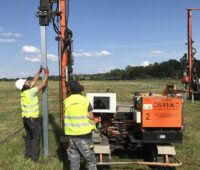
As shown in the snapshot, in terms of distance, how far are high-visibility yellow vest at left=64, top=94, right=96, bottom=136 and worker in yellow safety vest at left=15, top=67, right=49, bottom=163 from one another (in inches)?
87.5

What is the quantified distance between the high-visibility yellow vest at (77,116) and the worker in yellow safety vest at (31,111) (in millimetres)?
2222

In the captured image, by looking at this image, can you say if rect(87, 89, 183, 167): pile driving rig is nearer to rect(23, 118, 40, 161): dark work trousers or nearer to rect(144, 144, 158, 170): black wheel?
rect(144, 144, 158, 170): black wheel

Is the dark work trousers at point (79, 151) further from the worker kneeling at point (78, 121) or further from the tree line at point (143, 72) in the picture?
the tree line at point (143, 72)

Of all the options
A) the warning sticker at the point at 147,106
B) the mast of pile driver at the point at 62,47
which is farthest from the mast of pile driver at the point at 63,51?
the warning sticker at the point at 147,106

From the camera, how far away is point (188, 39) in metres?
31.1

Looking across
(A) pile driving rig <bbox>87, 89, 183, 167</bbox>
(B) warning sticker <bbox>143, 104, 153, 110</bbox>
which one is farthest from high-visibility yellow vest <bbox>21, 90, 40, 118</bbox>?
(B) warning sticker <bbox>143, 104, 153, 110</bbox>

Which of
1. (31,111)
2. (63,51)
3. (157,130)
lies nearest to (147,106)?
(157,130)

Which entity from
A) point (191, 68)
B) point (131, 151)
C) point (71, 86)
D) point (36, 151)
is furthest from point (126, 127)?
point (191, 68)

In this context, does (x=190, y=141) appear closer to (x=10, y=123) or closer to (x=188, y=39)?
(x=10, y=123)

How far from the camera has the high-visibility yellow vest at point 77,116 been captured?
26.8 feet

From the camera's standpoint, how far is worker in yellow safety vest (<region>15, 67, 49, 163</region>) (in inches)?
405

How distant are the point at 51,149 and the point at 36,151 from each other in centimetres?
147

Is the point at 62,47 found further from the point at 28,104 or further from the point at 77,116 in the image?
the point at 77,116

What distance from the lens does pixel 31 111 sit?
10336 millimetres
